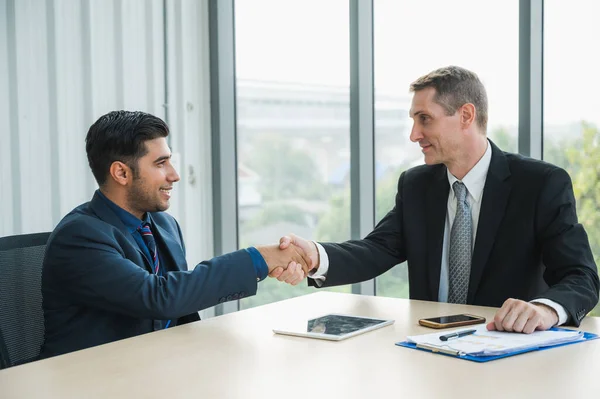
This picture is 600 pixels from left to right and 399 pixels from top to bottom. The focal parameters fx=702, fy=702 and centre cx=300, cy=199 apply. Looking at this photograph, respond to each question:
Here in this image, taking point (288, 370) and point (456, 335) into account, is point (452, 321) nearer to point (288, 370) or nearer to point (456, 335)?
point (456, 335)

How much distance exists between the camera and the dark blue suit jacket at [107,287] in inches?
78.2

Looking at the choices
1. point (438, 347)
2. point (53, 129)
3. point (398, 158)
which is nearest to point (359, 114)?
point (398, 158)

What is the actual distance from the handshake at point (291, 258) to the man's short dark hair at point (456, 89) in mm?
737

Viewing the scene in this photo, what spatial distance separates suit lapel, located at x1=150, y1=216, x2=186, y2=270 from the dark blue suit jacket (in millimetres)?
254

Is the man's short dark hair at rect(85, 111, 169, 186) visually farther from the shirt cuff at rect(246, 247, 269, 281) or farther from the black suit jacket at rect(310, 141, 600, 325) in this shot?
the black suit jacket at rect(310, 141, 600, 325)

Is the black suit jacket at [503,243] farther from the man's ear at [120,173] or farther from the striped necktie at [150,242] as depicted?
the man's ear at [120,173]

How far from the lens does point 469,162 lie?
2.58m

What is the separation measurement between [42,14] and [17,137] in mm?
575

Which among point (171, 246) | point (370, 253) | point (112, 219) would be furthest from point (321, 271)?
point (112, 219)

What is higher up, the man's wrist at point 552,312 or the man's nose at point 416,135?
the man's nose at point 416,135

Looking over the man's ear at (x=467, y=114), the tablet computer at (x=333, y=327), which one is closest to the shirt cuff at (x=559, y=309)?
the tablet computer at (x=333, y=327)

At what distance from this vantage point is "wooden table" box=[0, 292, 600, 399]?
136 cm

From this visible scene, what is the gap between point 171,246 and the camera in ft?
7.95

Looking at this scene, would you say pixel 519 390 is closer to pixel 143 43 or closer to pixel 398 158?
pixel 398 158
